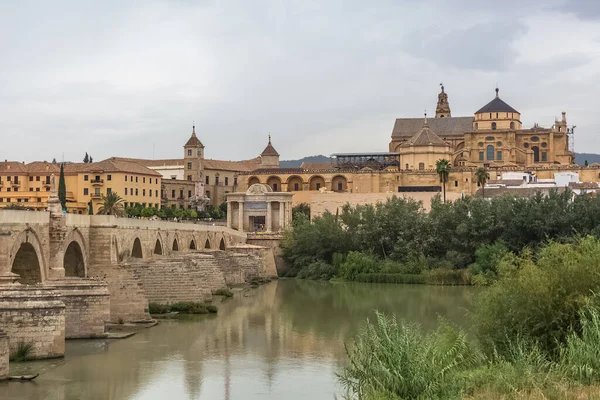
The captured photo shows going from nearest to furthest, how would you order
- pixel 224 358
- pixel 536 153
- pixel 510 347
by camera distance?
pixel 510 347 < pixel 224 358 < pixel 536 153

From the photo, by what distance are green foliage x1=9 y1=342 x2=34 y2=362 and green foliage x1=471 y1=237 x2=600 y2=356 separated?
1018cm

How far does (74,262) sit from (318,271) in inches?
1113

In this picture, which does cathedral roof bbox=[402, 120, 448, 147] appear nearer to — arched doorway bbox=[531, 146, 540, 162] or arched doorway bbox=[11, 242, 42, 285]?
arched doorway bbox=[531, 146, 540, 162]

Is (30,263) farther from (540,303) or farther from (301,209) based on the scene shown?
(301,209)

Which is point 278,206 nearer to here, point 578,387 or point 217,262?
point 217,262

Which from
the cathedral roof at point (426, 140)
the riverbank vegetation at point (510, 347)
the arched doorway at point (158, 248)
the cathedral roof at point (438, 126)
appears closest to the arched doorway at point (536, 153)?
the cathedral roof at point (438, 126)

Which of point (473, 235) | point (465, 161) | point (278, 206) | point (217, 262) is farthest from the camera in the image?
point (465, 161)

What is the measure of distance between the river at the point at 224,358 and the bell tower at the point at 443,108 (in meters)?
72.7

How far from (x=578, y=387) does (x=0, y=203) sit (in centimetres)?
6441

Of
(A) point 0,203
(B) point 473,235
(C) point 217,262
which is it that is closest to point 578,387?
(C) point 217,262

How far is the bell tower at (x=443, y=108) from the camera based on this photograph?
11100 cm

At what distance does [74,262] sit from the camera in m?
31.2

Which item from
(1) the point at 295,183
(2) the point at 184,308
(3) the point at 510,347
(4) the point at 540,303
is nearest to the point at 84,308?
(2) the point at 184,308

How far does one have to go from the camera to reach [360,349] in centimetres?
1717
